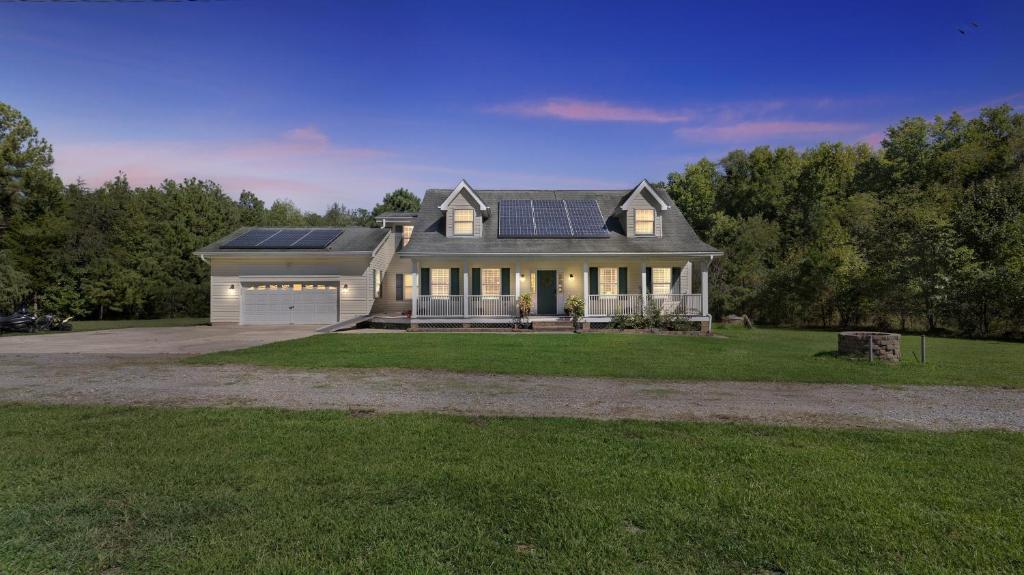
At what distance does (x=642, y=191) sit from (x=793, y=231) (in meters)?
20.1

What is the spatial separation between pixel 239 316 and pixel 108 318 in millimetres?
18936

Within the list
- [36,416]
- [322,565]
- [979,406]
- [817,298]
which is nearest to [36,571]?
[322,565]

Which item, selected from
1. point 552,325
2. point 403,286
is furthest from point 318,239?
point 552,325

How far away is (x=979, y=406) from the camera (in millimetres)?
7168

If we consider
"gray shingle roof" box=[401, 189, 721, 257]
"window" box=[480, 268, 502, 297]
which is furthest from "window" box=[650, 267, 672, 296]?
"window" box=[480, 268, 502, 297]

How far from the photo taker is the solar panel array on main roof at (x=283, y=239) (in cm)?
2367

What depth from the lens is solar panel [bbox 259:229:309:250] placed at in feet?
77.9

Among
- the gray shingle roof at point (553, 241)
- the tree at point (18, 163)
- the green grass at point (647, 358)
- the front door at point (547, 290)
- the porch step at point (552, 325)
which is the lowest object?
the green grass at point (647, 358)

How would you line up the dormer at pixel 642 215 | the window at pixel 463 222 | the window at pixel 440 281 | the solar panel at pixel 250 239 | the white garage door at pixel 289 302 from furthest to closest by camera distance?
the white garage door at pixel 289 302, the solar panel at pixel 250 239, the dormer at pixel 642 215, the window at pixel 463 222, the window at pixel 440 281

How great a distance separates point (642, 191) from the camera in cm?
2256

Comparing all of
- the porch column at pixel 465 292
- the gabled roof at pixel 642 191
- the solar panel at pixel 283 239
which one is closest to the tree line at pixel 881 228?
the gabled roof at pixel 642 191

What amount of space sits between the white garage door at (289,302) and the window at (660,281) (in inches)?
596

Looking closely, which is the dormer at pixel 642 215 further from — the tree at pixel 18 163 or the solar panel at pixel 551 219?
the tree at pixel 18 163

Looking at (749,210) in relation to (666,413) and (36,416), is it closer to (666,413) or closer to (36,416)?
(666,413)
